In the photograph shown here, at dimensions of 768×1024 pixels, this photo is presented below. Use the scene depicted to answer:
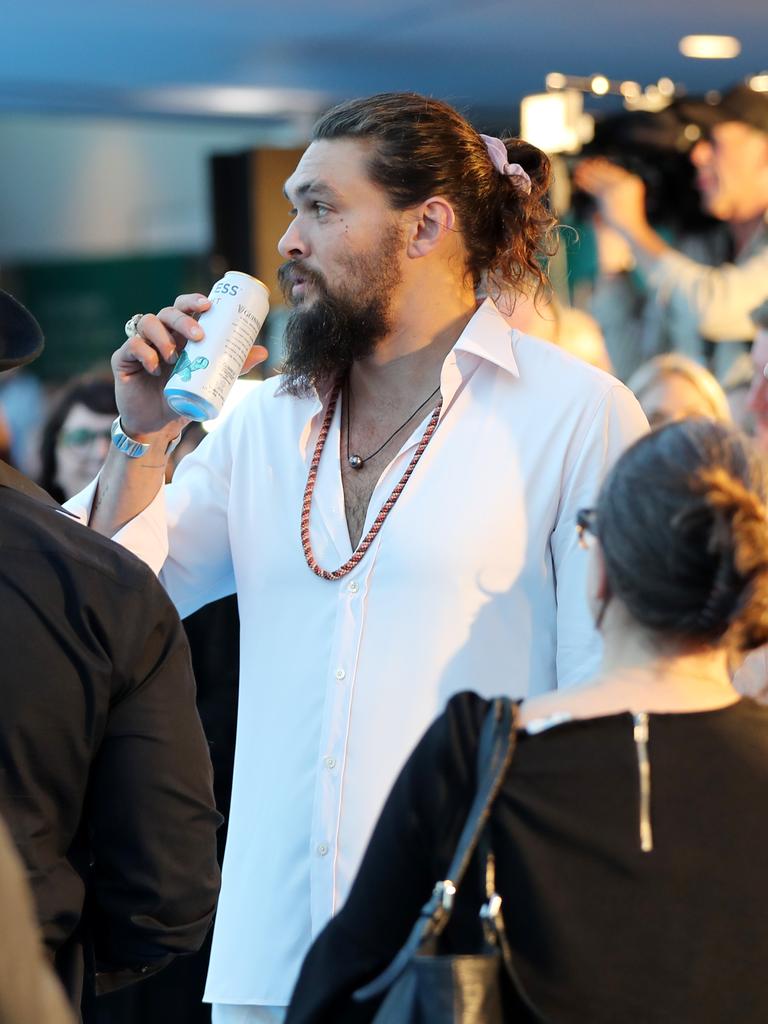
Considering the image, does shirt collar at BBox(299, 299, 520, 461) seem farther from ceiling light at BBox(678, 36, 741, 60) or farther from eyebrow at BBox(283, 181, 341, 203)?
ceiling light at BBox(678, 36, 741, 60)

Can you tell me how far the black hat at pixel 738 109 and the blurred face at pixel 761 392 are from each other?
270 cm

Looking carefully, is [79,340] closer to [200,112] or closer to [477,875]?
[200,112]

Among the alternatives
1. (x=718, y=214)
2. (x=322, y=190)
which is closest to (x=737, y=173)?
(x=718, y=214)

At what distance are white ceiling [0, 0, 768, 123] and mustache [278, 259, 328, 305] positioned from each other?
12.9ft

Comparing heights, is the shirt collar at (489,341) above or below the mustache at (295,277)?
below

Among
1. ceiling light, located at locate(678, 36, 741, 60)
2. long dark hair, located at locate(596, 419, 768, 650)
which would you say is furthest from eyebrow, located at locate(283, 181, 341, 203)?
ceiling light, located at locate(678, 36, 741, 60)

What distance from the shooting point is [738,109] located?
5.68 meters

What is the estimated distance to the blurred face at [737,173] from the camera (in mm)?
5473

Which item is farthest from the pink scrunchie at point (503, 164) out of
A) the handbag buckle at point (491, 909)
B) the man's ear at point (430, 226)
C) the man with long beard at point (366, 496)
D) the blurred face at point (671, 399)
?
the blurred face at point (671, 399)

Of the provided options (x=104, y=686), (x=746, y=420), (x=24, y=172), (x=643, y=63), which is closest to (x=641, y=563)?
(x=104, y=686)

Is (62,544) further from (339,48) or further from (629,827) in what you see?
(339,48)

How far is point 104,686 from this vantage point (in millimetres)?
1793

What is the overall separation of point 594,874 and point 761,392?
1.83 m

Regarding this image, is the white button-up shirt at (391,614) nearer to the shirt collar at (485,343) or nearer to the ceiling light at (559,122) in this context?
the shirt collar at (485,343)
